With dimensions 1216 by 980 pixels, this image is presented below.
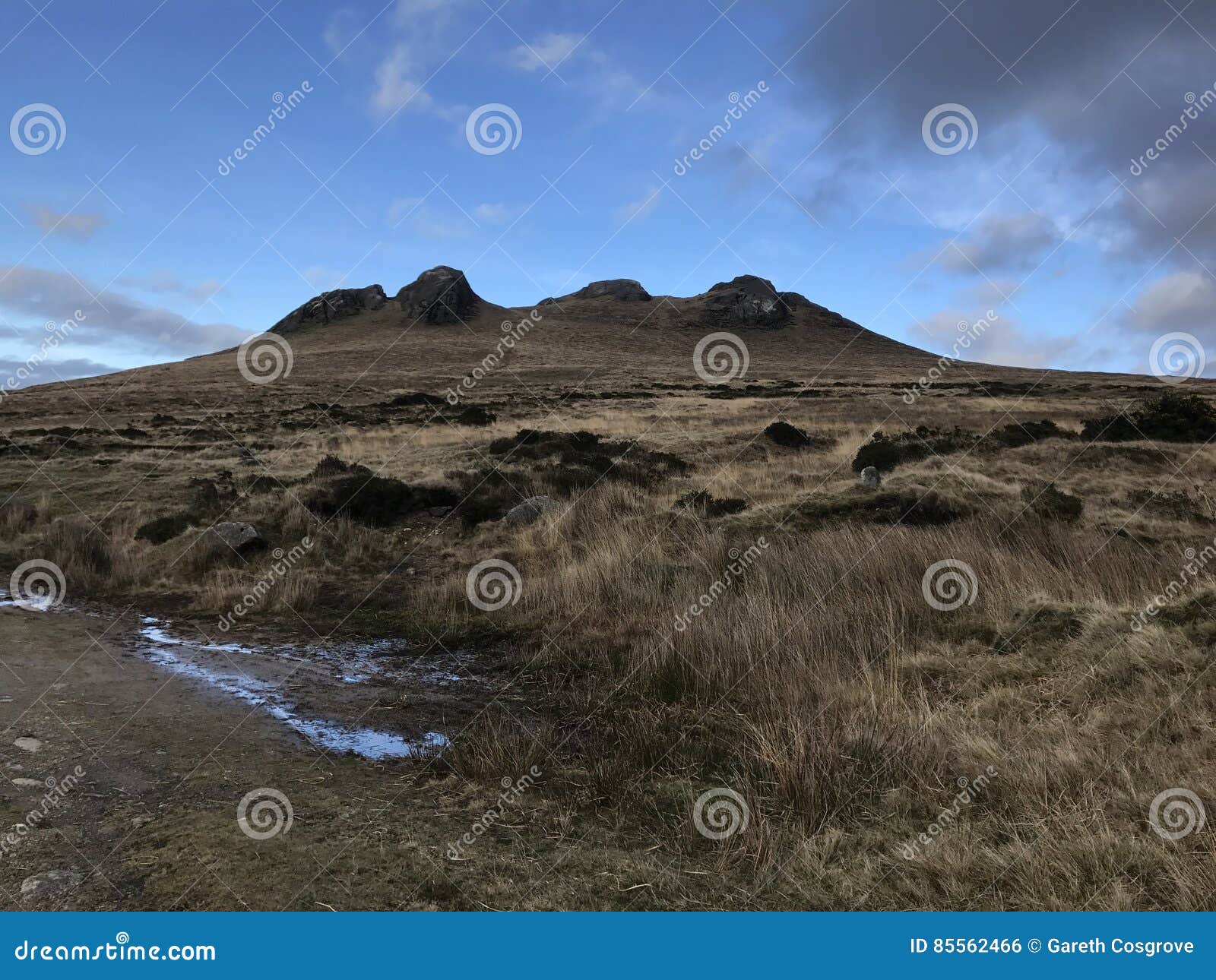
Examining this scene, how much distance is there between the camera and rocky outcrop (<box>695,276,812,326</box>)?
11612 centimetres

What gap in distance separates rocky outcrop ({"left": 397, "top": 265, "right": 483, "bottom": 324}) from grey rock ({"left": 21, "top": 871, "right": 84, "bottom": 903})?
10804 cm

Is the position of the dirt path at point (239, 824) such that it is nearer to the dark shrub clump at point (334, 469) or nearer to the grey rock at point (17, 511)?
the grey rock at point (17, 511)

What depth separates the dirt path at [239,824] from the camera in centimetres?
355

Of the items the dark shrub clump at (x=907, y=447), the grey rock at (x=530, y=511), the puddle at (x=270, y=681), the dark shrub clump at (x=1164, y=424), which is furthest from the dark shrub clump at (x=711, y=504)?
the dark shrub clump at (x=1164, y=424)

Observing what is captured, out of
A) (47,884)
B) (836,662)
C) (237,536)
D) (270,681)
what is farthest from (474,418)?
(47,884)

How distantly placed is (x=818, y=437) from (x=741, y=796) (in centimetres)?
1796

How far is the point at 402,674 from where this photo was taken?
7.22m

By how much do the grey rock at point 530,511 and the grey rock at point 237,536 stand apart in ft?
11.9

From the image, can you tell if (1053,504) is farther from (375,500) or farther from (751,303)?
(751,303)

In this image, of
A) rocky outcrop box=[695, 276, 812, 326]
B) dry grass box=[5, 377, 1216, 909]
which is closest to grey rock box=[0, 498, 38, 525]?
dry grass box=[5, 377, 1216, 909]

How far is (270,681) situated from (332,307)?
115581 mm

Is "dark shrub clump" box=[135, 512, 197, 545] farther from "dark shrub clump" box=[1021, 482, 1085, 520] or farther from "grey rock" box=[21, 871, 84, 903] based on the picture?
"dark shrub clump" box=[1021, 482, 1085, 520]

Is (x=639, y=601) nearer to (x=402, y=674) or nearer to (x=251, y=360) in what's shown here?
(x=402, y=674)

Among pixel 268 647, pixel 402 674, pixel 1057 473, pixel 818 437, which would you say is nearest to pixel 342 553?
pixel 268 647
